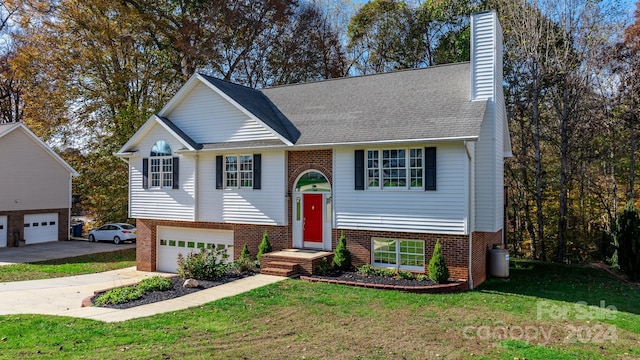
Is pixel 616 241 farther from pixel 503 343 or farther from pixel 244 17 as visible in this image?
pixel 244 17

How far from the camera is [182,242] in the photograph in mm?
18000

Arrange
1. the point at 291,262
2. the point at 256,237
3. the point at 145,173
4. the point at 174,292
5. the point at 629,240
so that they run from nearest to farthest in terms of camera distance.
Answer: the point at 174,292
the point at 291,262
the point at 629,240
the point at 256,237
the point at 145,173

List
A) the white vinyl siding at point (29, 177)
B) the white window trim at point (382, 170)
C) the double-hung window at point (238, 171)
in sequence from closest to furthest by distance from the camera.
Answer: the white window trim at point (382, 170)
the double-hung window at point (238, 171)
the white vinyl siding at point (29, 177)

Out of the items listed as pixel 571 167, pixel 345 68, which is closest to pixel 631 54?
pixel 571 167

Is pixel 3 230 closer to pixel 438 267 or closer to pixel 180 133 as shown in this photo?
pixel 180 133

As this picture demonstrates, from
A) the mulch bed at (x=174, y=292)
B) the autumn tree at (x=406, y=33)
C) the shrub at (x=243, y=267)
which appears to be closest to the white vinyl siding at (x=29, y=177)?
the mulch bed at (x=174, y=292)

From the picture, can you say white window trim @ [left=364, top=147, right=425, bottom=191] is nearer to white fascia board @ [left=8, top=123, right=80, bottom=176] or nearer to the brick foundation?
the brick foundation

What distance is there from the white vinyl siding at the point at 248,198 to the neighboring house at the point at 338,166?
4 cm

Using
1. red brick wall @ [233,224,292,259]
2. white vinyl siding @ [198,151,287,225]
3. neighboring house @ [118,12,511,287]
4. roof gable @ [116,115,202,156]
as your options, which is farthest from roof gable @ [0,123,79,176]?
red brick wall @ [233,224,292,259]

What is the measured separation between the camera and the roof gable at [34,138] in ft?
83.2

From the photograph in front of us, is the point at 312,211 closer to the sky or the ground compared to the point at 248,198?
closer to the ground

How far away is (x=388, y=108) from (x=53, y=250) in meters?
20.3

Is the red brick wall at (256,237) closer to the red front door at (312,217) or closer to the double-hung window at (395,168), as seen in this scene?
the red front door at (312,217)

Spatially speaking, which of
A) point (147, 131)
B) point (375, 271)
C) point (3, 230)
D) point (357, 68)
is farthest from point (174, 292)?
point (357, 68)
